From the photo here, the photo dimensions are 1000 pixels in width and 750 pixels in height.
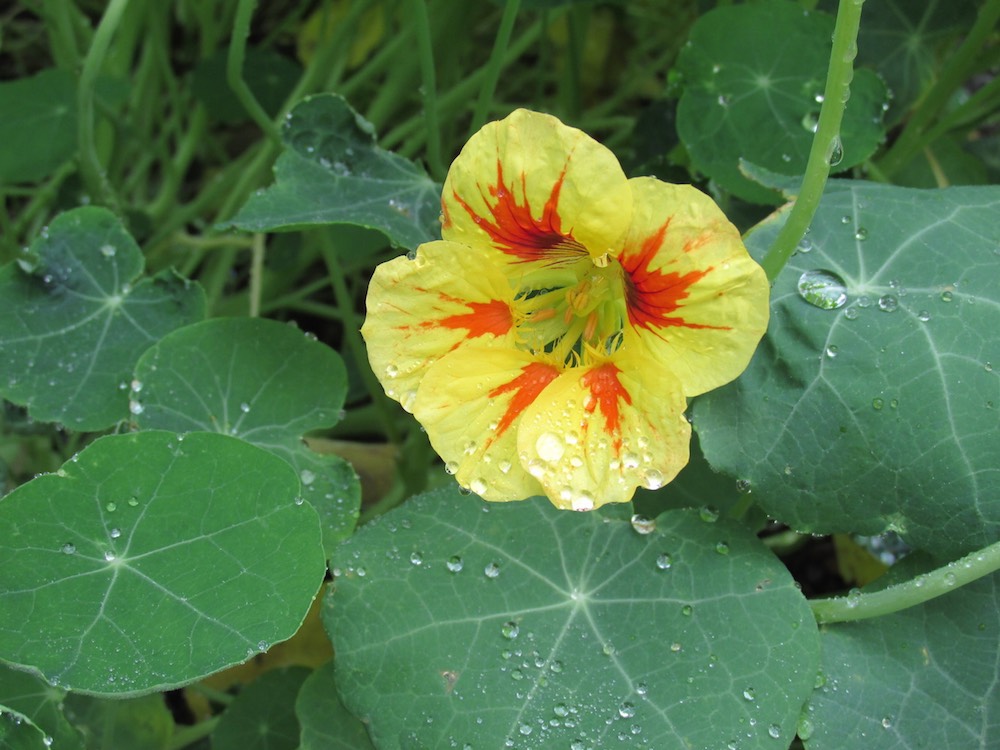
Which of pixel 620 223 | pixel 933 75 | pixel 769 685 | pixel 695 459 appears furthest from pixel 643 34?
pixel 769 685

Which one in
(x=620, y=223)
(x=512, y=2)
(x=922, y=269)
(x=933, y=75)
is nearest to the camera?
(x=620, y=223)

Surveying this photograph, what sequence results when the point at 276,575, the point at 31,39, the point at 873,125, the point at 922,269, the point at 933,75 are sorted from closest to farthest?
the point at 276,575
the point at 922,269
the point at 873,125
the point at 933,75
the point at 31,39

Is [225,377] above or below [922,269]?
below

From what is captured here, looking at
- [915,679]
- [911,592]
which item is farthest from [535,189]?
[915,679]

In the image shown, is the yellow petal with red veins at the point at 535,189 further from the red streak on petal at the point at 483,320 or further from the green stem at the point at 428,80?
the green stem at the point at 428,80

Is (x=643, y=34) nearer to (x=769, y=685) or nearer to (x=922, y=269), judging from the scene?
(x=922, y=269)

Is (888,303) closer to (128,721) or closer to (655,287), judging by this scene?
(655,287)
